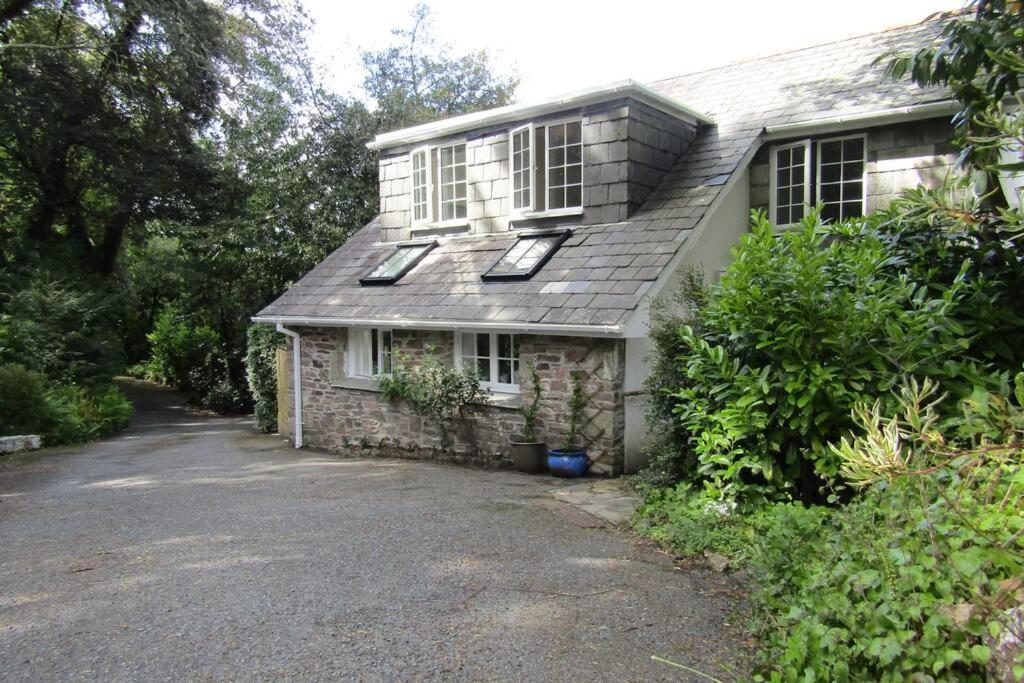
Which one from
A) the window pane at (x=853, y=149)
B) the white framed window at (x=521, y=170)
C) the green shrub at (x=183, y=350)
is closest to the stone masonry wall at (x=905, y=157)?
the window pane at (x=853, y=149)

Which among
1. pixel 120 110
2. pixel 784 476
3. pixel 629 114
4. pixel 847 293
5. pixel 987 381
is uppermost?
pixel 120 110

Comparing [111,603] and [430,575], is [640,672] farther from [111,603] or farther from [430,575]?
[111,603]

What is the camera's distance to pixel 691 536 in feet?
19.3

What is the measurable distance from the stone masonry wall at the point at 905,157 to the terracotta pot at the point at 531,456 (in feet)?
19.3

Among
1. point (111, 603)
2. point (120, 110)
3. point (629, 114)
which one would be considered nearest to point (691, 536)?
point (111, 603)

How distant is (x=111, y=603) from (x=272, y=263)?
15.8 metres

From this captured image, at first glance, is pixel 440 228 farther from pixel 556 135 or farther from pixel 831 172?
pixel 831 172

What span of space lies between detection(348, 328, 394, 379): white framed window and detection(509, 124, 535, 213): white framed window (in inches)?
133

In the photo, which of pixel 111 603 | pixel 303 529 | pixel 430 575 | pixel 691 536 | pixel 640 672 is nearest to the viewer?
pixel 640 672

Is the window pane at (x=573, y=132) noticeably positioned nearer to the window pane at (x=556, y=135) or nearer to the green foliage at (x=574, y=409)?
the window pane at (x=556, y=135)

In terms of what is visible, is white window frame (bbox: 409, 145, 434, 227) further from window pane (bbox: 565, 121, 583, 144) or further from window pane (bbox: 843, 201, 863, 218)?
window pane (bbox: 843, 201, 863, 218)

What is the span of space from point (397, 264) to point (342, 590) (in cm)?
877

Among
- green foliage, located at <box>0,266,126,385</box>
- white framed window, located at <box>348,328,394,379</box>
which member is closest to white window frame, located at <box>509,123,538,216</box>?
white framed window, located at <box>348,328,394,379</box>

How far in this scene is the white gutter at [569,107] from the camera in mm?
10633
